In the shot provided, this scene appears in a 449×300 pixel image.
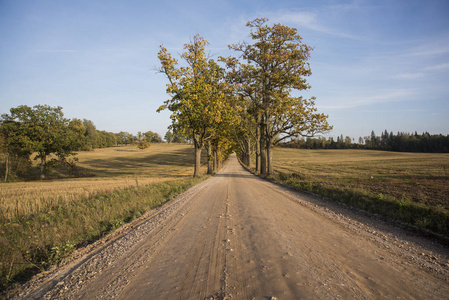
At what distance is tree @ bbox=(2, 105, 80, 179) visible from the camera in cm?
3231

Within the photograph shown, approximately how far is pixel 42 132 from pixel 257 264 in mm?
43125

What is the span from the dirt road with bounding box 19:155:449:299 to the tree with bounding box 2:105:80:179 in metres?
38.2

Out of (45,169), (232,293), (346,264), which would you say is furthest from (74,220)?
(45,169)

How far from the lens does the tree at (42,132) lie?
32.3 m

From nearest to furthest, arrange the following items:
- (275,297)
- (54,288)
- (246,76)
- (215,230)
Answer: (275,297)
(54,288)
(215,230)
(246,76)

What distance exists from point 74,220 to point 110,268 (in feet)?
14.0

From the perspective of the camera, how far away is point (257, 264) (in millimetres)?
3666

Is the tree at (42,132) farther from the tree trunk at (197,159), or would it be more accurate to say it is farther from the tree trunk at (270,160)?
the tree trunk at (270,160)

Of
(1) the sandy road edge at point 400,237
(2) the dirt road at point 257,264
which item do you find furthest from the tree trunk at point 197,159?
(2) the dirt road at point 257,264

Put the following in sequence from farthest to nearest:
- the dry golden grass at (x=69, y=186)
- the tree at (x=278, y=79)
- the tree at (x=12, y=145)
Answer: the tree at (x=12, y=145)
the tree at (x=278, y=79)
the dry golden grass at (x=69, y=186)

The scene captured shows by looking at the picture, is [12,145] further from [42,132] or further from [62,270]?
[62,270]

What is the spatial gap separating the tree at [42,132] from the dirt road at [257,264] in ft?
125

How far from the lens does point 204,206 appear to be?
8484mm

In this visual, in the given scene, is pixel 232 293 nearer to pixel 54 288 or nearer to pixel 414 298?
pixel 414 298
